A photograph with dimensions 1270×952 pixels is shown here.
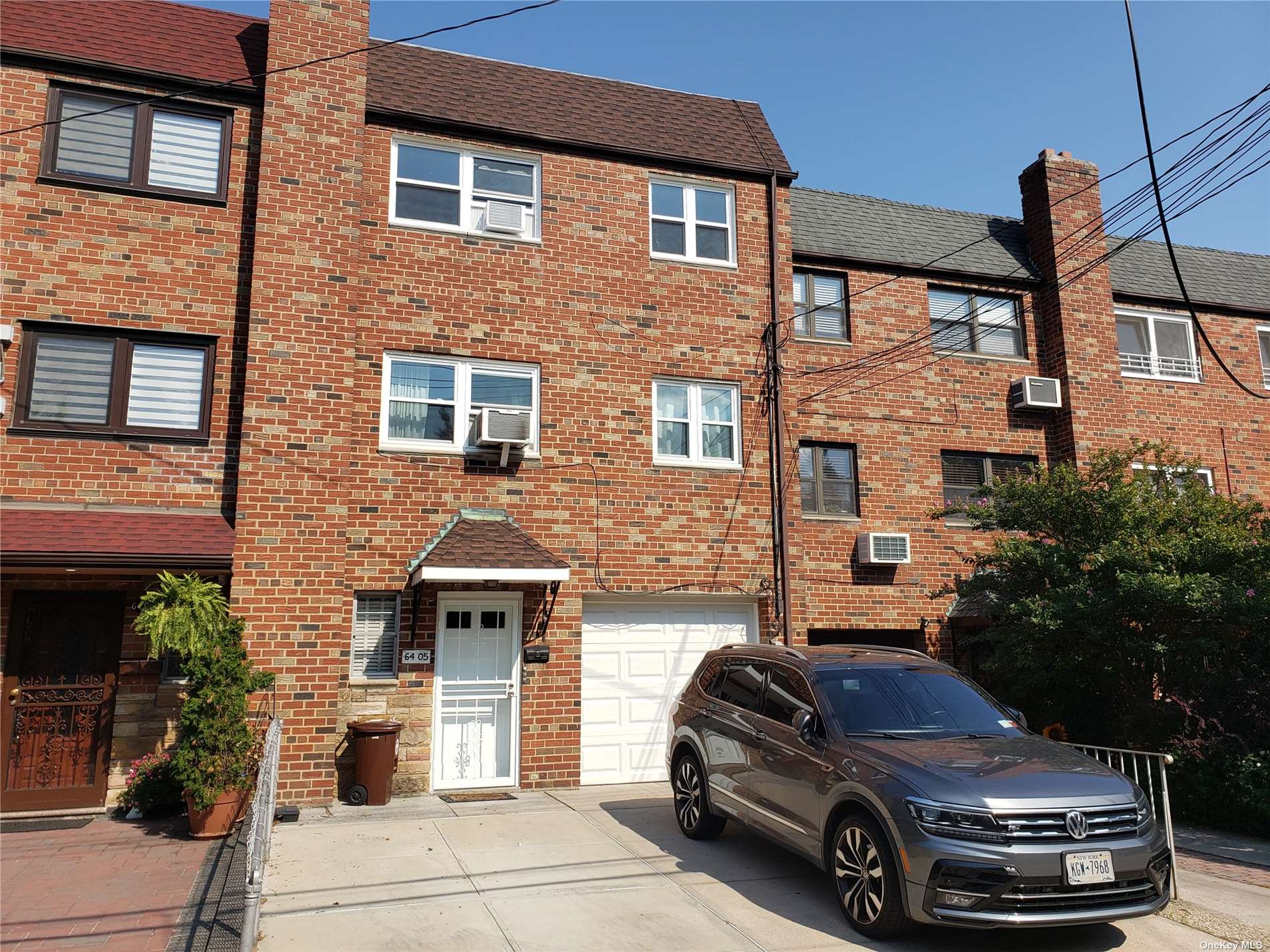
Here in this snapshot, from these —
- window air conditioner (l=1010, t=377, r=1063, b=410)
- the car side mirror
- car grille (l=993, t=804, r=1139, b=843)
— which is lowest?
car grille (l=993, t=804, r=1139, b=843)

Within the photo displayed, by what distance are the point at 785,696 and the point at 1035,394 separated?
30.0ft

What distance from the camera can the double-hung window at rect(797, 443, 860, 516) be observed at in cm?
1312

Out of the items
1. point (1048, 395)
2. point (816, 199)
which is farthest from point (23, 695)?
point (1048, 395)

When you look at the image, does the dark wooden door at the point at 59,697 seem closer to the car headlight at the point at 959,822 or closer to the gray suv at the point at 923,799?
the gray suv at the point at 923,799

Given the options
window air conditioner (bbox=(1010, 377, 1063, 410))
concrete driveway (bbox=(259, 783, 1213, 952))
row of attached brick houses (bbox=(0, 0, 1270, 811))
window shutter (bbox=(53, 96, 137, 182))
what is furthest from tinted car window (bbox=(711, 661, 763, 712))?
window shutter (bbox=(53, 96, 137, 182))

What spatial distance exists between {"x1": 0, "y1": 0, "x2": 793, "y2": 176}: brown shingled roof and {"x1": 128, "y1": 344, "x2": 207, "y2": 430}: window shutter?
328 cm

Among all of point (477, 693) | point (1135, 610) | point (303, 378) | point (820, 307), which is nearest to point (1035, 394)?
point (820, 307)

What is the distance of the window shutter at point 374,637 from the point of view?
10.5 m

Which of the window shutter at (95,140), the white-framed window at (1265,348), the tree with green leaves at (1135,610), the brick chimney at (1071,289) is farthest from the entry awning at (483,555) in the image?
the white-framed window at (1265,348)

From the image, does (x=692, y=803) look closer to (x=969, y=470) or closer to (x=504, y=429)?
(x=504, y=429)

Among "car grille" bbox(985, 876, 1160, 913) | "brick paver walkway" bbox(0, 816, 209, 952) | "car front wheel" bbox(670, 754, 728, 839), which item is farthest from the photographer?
"car front wheel" bbox(670, 754, 728, 839)

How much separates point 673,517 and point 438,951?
23.3 ft

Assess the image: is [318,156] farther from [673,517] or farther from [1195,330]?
[1195,330]

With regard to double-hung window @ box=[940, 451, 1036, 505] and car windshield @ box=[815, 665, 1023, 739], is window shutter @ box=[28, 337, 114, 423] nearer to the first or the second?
car windshield @ box=[815, 665, 1023, 739]
